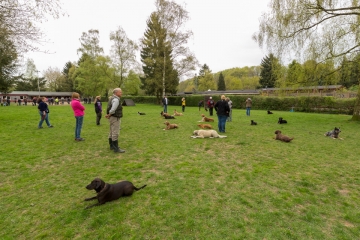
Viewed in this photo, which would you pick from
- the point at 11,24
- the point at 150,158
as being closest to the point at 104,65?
the point at 11,24

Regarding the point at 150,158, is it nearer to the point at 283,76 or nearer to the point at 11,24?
the point at 11,24

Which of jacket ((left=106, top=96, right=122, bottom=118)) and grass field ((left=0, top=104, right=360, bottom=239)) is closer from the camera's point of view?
grass field ((left=0, top=104, right=360, bottom=239))

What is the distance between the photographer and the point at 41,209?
3350mm

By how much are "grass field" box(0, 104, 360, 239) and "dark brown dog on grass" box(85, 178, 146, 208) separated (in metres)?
0.13

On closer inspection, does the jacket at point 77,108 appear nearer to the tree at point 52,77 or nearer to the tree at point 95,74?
the tree at point 95,74

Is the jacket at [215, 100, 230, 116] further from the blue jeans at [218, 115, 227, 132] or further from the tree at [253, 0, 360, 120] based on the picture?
the tree at [253, 0, 360, 120]

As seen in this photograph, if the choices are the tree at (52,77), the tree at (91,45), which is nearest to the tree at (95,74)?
the tree at (91,45)

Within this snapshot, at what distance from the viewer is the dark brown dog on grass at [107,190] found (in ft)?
11.4

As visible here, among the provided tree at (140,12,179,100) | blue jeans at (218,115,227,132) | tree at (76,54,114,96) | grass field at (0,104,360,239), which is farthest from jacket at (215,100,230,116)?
tree at (76,54,114,96)

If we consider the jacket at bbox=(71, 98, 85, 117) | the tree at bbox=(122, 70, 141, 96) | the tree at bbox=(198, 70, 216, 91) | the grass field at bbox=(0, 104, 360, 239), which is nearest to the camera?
the grass field at bbox=(0, 104, 360, 239)

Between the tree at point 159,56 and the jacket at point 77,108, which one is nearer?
the jacket at point 77,108

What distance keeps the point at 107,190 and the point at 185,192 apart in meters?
1.50

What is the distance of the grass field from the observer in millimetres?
2869

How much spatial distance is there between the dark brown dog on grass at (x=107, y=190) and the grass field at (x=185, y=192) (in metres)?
0.13
